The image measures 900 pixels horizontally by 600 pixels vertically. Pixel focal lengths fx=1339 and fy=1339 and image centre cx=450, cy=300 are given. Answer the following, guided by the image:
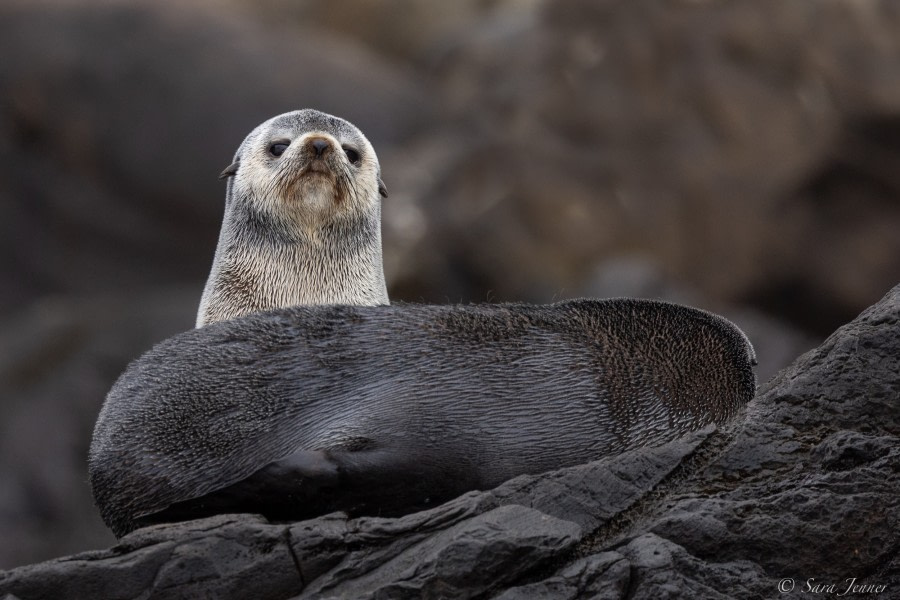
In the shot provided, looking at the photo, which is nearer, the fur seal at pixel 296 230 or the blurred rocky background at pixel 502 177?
the fur seal at pixel 296 230

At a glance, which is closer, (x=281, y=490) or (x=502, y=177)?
(x=281, y=490)

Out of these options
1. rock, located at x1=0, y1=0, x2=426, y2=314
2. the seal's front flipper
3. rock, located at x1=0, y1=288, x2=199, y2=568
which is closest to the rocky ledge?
the seal's front flipper

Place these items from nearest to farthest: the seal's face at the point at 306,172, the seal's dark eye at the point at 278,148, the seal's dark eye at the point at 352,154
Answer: the seal's face at the point at 306,172, the seal's dark eye at the point at 278,148, the seal's dark eye at the point at 352,154

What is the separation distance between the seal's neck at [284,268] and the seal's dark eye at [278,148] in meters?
0.42

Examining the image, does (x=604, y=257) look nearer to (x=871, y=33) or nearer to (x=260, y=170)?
(x=871, y=33)

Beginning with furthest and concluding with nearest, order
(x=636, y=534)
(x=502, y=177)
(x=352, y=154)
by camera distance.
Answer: (x=502, y=177)
(x=352, y=154)
(x=636, y=534)

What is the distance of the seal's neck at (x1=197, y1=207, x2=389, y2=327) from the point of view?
8094 millimetres

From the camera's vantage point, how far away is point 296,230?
8297mm

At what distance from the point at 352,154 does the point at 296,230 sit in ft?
2.27

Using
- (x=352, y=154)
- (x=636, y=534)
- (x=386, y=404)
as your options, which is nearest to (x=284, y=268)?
(x=352, y=154)

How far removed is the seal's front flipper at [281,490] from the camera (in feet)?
16.3

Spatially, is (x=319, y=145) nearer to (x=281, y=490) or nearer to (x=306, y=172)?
(x=306, y=172)

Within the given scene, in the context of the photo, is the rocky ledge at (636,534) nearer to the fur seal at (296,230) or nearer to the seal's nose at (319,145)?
the fur seal at (296,230)

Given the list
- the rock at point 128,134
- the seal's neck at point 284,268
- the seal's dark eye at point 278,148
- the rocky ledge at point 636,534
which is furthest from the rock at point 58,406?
the rocky ledge at point 636,534
